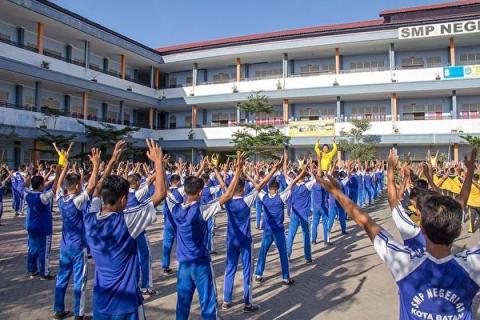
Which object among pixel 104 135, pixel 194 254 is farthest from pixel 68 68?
pixel 194 254

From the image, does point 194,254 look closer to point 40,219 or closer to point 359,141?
point 40,219

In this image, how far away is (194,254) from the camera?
13.5ft

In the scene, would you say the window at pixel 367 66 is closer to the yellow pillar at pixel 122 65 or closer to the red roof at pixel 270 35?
the red roof at pixel 270 35

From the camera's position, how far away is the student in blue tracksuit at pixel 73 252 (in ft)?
15.9

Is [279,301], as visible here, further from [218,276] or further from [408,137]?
[408,137]

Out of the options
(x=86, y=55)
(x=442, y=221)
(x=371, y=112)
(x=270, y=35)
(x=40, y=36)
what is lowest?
(x=442, y=221)

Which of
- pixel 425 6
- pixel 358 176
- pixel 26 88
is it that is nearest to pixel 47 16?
pixel 26 88

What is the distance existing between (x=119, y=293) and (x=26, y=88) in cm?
2290

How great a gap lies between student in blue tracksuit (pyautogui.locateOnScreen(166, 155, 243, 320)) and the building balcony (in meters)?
19.0

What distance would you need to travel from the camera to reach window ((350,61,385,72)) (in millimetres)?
26422

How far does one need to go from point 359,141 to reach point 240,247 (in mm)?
20515

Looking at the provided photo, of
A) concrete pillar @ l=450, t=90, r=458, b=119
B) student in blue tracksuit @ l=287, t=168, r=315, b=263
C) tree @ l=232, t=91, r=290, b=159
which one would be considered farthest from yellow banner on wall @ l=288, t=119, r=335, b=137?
student in blue tracksuit @ l=287, t=168, r=315, b=263

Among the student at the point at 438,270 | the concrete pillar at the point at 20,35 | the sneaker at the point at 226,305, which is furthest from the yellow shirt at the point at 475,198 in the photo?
the concrete pillar at the point at 20,35

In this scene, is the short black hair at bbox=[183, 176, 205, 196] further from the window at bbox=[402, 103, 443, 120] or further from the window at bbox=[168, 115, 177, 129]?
the window at bbox=[168, 115, 177, 129]
